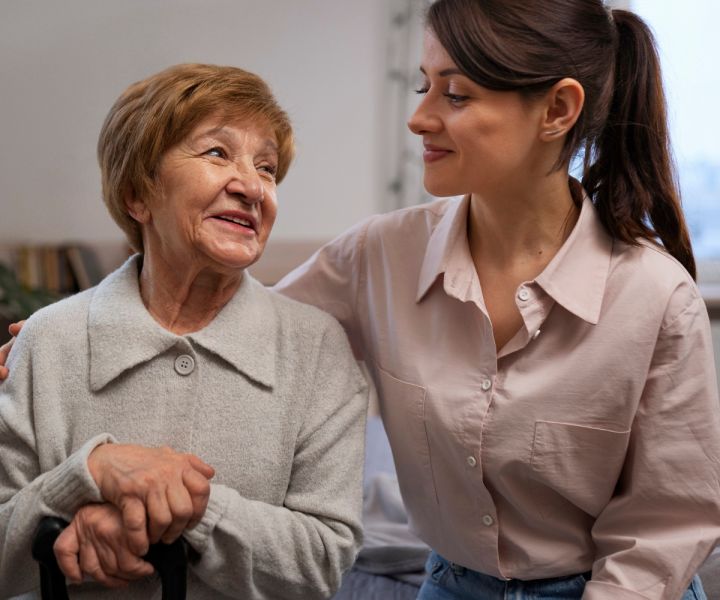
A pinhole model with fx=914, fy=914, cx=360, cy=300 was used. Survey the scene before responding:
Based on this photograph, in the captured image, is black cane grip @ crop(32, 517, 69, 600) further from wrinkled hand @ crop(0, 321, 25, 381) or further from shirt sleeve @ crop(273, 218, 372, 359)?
shirt sleeve @ crop(273, 218, 372, 359)

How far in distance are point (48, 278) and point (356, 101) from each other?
152 cm

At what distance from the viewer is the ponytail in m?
1.43

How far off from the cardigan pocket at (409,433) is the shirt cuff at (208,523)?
350 mm

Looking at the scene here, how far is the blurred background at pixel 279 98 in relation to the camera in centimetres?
386

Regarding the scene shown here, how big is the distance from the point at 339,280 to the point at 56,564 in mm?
690

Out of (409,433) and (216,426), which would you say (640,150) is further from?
(216,426)

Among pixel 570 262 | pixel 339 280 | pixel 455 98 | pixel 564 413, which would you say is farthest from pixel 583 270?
pixel 339 280

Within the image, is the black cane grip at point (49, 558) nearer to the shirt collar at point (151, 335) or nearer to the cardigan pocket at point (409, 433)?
the shirt collar at point (151, 335)

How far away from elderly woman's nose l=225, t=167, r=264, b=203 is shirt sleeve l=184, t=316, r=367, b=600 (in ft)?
0.83

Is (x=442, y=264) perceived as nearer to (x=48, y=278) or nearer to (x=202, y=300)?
(x=202, y=300)

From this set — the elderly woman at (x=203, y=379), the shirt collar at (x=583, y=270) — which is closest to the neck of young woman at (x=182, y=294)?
the elderly woman at (x=203, y=379)

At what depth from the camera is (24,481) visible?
1.29m

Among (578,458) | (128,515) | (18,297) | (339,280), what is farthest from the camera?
(18,297)

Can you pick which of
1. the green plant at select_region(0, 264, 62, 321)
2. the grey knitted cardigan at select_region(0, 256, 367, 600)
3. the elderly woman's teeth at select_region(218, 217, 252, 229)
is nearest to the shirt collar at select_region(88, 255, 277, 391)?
the grey knitted cardigan at select_region(0, 256, 367, 600)
